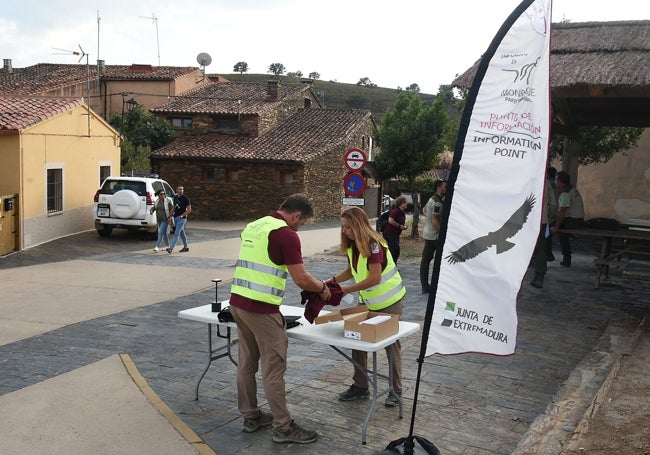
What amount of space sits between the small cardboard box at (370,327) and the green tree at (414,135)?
23025 millimetres

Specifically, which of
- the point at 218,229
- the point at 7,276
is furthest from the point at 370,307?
the point at 218,229

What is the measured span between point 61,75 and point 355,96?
4497cm

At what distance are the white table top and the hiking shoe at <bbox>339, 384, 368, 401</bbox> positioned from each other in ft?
2.38

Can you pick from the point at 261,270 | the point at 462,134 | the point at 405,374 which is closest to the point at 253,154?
the point at 405,374

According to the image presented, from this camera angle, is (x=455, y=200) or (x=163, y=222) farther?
(x=163, y=222)

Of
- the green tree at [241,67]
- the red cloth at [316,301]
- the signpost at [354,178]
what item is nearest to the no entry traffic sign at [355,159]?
the signpost at [354,178]

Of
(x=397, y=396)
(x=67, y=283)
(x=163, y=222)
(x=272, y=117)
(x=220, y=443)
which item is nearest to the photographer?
(x=220, y=443)

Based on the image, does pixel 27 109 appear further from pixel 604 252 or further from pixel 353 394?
pixel 353 394

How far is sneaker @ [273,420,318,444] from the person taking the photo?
5.13 m

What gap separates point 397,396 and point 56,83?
113 ft

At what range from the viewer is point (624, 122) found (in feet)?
47.0

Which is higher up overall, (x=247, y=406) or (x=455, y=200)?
(x=455, y=200)

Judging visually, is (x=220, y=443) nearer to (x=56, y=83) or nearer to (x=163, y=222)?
(x=163, y=222)

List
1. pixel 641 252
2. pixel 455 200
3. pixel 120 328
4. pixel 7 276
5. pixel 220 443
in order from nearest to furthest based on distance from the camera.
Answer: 1. pixel 455 200
2. pixel 220 443
3. pixel 120 328
4. pixel 641 252
5. pixel 7 276
